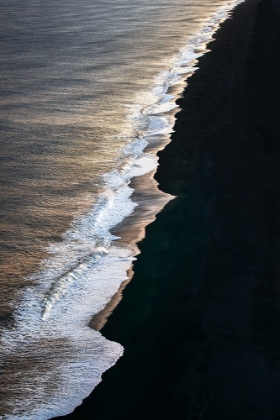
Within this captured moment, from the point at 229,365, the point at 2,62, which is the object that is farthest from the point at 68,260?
the point at 2,62

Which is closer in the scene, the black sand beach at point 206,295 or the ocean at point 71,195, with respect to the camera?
the black sand beach at point 206,295

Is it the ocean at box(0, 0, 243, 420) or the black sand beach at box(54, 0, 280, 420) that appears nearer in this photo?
the black sand beach at box(54, 0, 280, 420)

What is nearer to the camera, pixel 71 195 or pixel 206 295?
pixel 206 295

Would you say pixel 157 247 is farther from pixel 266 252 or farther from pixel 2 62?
pixel 2 62
